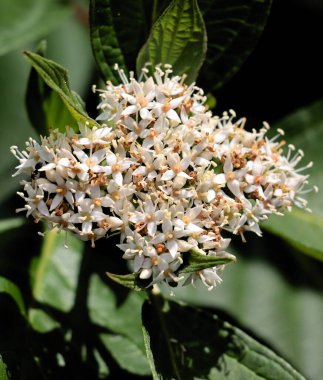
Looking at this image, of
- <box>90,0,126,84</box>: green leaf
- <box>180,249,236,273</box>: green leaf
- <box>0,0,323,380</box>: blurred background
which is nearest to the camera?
<box>180,249,236,273</box>: green leaf

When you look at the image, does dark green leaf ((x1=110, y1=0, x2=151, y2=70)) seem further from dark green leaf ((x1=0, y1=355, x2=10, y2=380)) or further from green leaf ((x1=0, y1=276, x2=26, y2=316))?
dark green leaf ((x1=0, y1=355, x2=10, y2=380))

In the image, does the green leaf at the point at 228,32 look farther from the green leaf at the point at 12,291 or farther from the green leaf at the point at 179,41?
the green leaf at the point at 12,291

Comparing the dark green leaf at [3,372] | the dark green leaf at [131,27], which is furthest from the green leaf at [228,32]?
the dark green leaf at [3,372]

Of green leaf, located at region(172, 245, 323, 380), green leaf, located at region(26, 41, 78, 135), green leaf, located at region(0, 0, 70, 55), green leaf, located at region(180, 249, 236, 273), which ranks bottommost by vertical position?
green leaf, located at region(172, 245, 323, 380)

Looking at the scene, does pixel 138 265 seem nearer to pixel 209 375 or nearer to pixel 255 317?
pixel 209 375

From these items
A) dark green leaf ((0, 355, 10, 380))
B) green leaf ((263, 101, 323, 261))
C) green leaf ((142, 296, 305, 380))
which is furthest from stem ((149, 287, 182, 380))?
green leaf ((263, 101, 323, 261))

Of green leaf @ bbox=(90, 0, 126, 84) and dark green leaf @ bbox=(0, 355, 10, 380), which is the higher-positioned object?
green leaf @ bbox=(90, 0, 126, 84)

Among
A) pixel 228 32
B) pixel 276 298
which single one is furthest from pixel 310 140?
pixel 228 32
